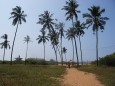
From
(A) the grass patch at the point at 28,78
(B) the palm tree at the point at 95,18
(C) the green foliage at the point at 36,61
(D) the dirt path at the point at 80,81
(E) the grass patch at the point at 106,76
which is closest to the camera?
(A) the grass patch at the point at 28,78

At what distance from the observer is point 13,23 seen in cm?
6838

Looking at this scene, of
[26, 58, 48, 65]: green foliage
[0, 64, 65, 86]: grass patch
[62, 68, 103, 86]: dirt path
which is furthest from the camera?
[26, 58, 48, 65]: green foliage

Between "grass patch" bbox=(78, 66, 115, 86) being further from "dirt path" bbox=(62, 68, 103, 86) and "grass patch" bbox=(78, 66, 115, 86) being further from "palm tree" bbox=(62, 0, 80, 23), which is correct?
"palm tree" bbox=(62, 0, 80, 23)

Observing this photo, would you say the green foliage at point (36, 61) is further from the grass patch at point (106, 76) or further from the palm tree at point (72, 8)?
the grass patch at point (106, 76)

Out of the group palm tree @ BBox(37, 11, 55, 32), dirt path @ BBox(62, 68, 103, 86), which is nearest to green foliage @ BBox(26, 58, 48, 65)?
palm tree @ BBox(37, 11, 55, 32)

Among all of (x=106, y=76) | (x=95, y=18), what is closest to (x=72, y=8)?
(x=95, y=18)

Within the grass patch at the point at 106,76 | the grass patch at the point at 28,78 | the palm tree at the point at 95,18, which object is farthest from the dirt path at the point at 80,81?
the palm tree at the point at 95,18

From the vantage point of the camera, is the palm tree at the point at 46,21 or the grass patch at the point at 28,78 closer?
the grass patch at the point at 28,78

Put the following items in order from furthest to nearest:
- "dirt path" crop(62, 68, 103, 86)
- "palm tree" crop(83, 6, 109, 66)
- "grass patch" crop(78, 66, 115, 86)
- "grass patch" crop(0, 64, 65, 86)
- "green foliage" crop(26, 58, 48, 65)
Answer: "green foliage" crop(26, 58, 48, 65) → "palm tree" crop(83, 6, 109, 66) → "grass patch" crop(78, 66, 115, 86) → "dirt path" crop(62, 68, 103, 86) → "grass patch" crop(0, 64, 65, 86)

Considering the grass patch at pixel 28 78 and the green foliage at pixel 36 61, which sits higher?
the green foliage at pixel 36 61

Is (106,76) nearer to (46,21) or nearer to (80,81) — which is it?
(80,81)

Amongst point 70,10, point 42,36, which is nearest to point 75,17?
point 70,10

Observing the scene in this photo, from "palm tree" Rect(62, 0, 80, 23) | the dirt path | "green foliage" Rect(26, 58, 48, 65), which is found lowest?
the dirt path

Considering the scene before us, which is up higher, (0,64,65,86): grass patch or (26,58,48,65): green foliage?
(26,58,48,65): green foliage
